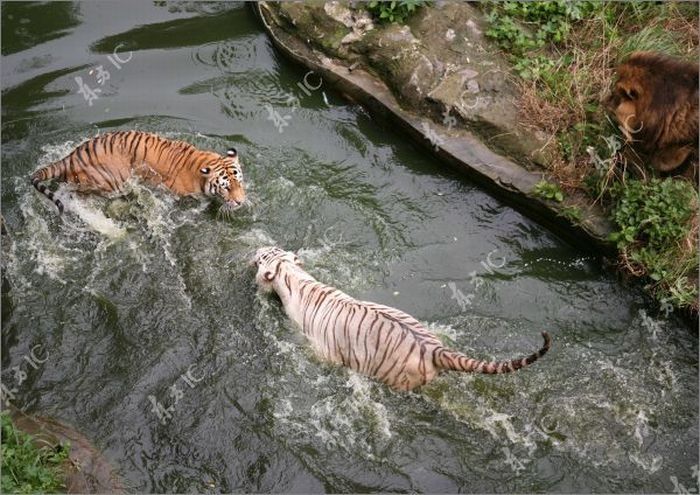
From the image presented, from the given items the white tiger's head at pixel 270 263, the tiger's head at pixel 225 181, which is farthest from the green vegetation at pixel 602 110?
the tiger's head at pixel 225 181

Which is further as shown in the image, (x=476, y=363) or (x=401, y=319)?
(x=401, y=319)

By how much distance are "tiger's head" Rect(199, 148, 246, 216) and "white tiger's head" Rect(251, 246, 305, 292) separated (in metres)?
0.51

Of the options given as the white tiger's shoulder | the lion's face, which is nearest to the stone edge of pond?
the lion's face

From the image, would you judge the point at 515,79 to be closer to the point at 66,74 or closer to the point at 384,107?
the point at 384,107

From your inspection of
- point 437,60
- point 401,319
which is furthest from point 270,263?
point 437,60

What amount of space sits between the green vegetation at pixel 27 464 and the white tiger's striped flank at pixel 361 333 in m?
1.57

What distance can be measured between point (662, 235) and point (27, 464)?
4271 mm

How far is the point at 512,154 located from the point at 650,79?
1167mm

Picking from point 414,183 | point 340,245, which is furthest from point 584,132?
point 340,245

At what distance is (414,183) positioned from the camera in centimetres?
580

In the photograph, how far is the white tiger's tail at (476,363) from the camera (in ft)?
12.1

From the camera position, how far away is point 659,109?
196 inches

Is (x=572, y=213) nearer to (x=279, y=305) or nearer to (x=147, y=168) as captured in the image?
(x=279, y=305)

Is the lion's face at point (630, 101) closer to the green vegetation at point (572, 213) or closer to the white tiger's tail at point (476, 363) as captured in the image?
the green vegetation at point (572, 213)
